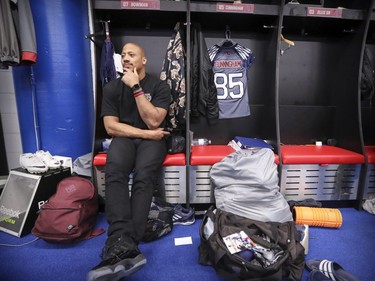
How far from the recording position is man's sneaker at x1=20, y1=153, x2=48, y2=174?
1643mm

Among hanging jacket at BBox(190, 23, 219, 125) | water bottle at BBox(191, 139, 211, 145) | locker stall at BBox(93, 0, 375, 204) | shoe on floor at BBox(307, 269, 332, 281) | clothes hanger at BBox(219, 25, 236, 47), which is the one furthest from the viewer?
water bottle at BBox(191, 139, 211, 145)

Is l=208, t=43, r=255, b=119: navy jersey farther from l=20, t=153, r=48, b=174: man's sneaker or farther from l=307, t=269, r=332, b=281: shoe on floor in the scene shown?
l=20, t=153, r=48, b=174: man's sneaker

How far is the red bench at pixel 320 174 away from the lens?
1785 millimetres

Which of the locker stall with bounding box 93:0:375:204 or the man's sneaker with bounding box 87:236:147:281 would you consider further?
the locker stall with bounding box 93:0:375:204

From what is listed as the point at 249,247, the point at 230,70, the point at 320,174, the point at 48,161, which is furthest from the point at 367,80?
the point at 48,161

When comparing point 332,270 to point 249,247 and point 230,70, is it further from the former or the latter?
point 230,70

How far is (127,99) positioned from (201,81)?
2.10ft

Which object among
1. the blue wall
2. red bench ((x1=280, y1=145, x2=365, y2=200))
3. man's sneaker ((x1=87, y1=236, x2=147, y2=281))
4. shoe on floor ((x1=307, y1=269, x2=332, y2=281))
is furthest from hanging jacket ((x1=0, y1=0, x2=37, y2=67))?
shoe on floor ((x1=307, y1=269, x2=332, y2=281))

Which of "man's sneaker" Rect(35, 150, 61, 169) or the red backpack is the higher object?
"man's sneaker" Rect(35, 150, 61, 169)

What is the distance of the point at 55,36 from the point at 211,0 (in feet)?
4.31

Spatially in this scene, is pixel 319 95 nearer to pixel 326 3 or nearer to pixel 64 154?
pixel 326 3

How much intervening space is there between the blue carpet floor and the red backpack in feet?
0.28

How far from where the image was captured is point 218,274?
1195mm

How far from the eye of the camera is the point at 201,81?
1.91 metres
